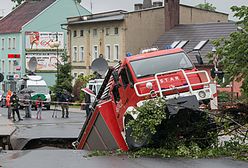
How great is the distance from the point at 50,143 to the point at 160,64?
748 centimetres

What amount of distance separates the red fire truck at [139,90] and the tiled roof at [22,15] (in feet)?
208

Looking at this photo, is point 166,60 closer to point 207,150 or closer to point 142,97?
point 142,97

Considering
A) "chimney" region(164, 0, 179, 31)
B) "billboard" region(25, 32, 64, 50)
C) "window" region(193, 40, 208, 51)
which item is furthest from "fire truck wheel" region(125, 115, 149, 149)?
"billboard" region(25, 32, 64, 50)

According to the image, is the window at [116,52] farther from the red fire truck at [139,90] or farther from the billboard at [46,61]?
the red fire truck at [139,90]

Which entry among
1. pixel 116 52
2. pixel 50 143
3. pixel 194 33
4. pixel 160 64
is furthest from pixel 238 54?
pixel 116 52

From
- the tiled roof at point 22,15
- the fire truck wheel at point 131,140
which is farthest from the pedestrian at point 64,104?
the tiled roof at point 22,15

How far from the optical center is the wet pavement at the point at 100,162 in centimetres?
1410

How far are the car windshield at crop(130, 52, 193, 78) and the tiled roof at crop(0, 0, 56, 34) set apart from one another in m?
63.7

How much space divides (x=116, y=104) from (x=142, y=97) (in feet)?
4.45

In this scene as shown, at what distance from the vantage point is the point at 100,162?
15.1 m

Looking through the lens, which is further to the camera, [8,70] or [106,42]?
[8,70]

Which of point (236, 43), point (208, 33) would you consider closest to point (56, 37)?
point (208, 33)

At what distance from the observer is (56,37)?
79.8 m

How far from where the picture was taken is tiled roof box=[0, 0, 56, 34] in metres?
82.9
